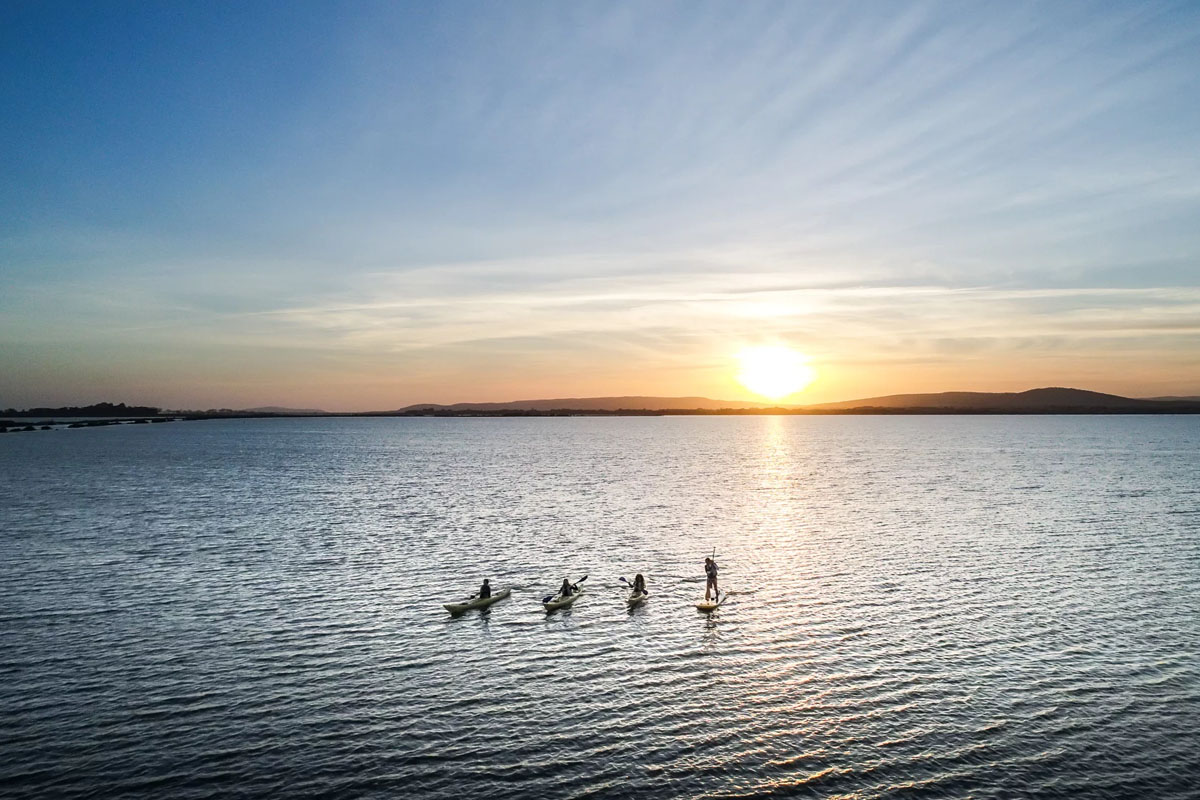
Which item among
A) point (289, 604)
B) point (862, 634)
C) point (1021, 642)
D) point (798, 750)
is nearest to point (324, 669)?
point (289, 604)

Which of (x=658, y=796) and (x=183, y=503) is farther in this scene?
(x=183, y=503)

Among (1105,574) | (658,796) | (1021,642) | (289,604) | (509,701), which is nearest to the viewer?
(658,796)

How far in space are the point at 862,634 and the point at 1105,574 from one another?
990 inches

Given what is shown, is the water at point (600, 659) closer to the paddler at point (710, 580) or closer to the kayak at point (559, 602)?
the kayak at point (559, 602)

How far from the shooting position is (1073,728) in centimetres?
2767

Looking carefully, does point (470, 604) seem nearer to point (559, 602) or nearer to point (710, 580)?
point (559, 602)

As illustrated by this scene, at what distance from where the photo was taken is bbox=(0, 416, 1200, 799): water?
24.7 meters

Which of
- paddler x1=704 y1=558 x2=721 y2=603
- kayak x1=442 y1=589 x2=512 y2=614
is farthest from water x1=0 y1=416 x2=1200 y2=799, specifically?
paddler x1=704 y1=558 x2=721 y2=603

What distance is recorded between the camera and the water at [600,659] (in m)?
24.7

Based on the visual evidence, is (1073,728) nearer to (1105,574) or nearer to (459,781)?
(459,781)

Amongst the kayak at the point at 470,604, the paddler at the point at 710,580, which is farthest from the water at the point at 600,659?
the paddler at the point at 710,580

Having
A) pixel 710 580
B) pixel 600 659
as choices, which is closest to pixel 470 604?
pixel 600 659

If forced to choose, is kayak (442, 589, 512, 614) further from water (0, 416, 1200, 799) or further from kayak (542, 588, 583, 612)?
kayak (542, 588, 583, 612)

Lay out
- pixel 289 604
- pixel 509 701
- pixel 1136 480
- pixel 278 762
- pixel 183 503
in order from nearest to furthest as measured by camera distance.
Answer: pixel 278 762
pixel 509 701
pixel 289 604
pixel 183 503
pixel 1136 480
